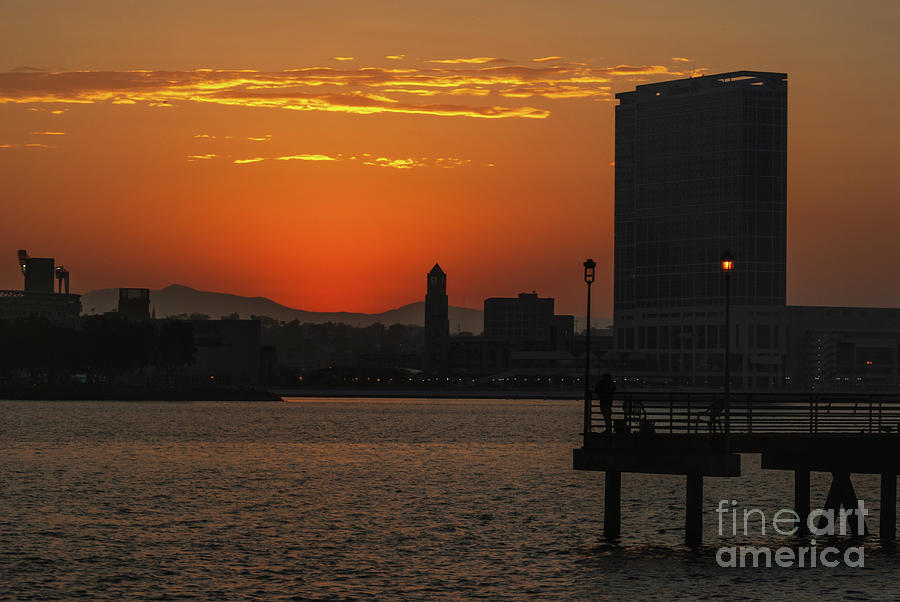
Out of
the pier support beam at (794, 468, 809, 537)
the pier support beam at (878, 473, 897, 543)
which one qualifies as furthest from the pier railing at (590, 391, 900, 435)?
the pier support beam at (878, 473, 897, 543)

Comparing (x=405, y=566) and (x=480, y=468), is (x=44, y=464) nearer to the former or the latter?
(x=480, y=468)

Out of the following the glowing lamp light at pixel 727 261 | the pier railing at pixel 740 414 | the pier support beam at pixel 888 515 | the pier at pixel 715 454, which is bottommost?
the pier support beam at pixel 888 515

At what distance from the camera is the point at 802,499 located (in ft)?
234

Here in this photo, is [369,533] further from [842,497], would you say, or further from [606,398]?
[842,497]

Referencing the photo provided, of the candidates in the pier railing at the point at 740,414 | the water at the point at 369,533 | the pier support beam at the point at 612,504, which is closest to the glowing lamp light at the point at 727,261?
the pier railing at the point at 740,414

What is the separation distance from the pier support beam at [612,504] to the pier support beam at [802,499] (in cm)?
1019

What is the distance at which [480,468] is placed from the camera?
126438 millimetres

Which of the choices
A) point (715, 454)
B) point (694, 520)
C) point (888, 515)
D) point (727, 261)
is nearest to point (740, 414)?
point (715, 454)

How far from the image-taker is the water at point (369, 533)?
56.6 m

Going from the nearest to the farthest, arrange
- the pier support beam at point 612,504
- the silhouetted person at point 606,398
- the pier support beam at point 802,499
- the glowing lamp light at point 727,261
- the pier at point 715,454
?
the glowing lamp light at point 727,261
the pier at point 715,454
the silhouetted person at point 606,398
the pier support beam at point 612,504
the pier support beam at point 802,499

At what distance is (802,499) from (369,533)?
21.7 metres

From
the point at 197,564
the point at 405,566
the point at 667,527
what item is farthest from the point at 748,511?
the point at 197,564

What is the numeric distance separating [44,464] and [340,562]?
223 feet

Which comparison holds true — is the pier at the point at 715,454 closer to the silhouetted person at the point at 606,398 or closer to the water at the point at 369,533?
the silhouetted person at the point at 606,398
